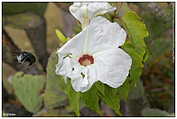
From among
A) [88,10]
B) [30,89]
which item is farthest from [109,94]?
[30,89]

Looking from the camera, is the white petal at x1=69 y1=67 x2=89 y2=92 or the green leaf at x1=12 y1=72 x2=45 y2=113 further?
the green leaf at x1=12 y1=72 x2=45 y2=113

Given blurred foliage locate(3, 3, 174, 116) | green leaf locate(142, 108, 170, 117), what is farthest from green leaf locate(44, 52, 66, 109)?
green leaf locate(142, 108, 170, 117)

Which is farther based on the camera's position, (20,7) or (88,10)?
(20,7)

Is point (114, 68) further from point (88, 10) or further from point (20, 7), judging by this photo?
point (20, 7)

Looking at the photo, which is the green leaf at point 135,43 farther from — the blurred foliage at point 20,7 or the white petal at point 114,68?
the blurred foliage at point 20,7

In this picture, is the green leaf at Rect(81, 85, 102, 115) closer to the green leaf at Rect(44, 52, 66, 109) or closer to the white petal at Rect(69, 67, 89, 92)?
the white petal at Rect(69, 67, 89, 92)

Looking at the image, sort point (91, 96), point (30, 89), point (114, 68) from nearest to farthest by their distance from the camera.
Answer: point (114, 68) → point (91, 96) → point (30, 89)

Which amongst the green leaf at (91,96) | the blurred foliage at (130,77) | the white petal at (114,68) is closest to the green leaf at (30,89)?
the blurred foliage at (130,77)
